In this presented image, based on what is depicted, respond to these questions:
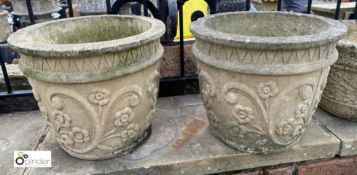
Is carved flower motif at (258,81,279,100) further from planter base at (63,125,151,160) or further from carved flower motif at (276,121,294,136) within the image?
planter base at (63,125,151,160)

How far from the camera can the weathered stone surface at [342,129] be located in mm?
1451

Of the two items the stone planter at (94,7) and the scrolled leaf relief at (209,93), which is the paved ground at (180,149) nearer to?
the scrolled leaf relief at (209,93)

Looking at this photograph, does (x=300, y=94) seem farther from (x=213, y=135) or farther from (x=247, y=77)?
(x=213, y=135)

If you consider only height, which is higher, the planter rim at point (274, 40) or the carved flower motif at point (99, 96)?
the planter rim at point (274, 40)

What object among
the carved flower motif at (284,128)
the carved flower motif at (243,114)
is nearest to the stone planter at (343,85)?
the carved flower motif at (284,128)

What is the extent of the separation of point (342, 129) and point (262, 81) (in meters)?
0.68

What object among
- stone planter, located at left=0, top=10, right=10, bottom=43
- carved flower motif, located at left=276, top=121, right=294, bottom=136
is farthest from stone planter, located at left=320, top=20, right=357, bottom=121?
stone planter, located at left=0, top=10, right=10, bottom=43

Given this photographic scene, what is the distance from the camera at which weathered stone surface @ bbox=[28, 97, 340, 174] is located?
1.31m

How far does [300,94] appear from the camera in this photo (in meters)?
1.18

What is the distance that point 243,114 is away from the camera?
122 cm

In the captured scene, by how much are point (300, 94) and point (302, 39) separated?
22 centimetres

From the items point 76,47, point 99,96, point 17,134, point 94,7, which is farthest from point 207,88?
point 94,7

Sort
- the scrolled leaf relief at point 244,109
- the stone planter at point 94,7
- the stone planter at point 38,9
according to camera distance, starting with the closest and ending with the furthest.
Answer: the scrolled leaf relief at point 244,109 → the stone planter at point 94,7 → the stone planter at point 38,9

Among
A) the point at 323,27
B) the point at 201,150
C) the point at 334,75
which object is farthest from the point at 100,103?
the point at 334,75
